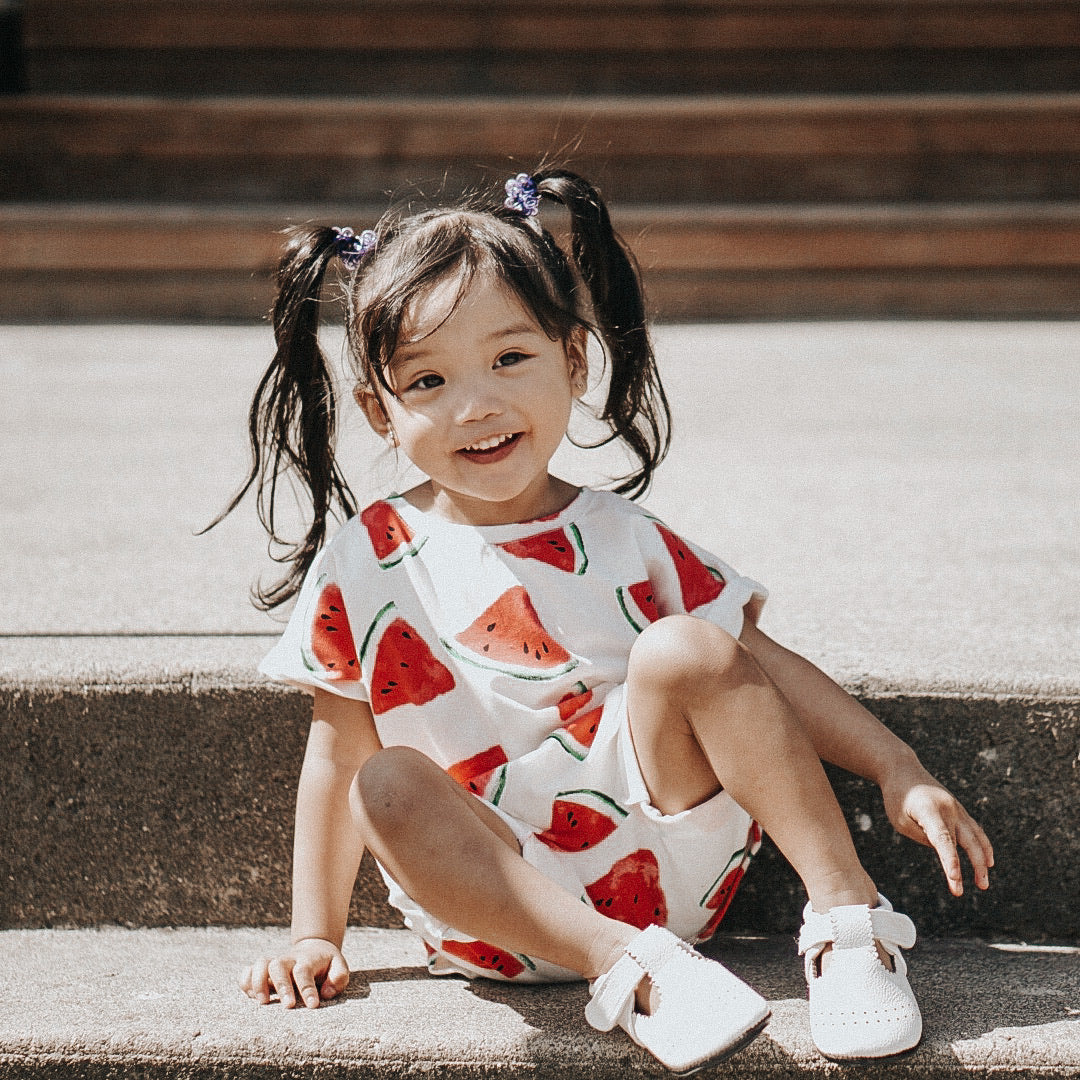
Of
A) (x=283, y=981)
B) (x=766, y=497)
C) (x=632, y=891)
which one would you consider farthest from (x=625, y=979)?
(x=766, y=497)

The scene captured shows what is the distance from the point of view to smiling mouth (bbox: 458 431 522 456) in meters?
1.55

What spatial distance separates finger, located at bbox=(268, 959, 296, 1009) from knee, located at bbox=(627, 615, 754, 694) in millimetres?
472

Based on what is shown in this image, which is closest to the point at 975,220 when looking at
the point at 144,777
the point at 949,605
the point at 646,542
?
the point at 949,605

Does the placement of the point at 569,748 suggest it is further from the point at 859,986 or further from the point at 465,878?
the point at 859,986

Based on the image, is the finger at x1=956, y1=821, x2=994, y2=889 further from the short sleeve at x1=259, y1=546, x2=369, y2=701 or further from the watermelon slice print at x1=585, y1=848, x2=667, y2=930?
the short sleeve at x1=259, y1=546, x2=369, y2=701

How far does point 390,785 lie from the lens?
1.38 m

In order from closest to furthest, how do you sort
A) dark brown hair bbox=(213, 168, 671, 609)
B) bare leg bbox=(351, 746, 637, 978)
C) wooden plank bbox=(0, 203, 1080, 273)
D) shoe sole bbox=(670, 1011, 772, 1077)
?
shoe sole bbox=(670, 1011, 772, 1077) → bare leg bbox=(351, 746, 637, 978) → dark brown hair bbox=(213, 168, 671, 609) → wooden plank bbox=(0, 203, 1080, 273)

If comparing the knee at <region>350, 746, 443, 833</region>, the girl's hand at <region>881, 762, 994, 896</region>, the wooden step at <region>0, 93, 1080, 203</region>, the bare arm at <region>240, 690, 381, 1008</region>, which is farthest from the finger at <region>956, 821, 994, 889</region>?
the wooden step at <region>0, 93, 1080, 203</region>

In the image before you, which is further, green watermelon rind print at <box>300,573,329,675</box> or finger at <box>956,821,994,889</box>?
green watermelon rind print at <box>300,573,329,675</box>

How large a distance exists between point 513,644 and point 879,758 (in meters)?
0.42

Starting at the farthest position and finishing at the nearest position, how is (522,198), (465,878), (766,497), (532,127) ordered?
(532,127), (766,497), (522,198), (465,878)

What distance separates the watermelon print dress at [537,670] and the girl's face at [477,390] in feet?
0.30

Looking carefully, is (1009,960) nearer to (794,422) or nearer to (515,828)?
(515,828)

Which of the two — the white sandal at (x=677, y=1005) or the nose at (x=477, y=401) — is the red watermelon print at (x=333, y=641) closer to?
the nose at (x=477, y=401)
